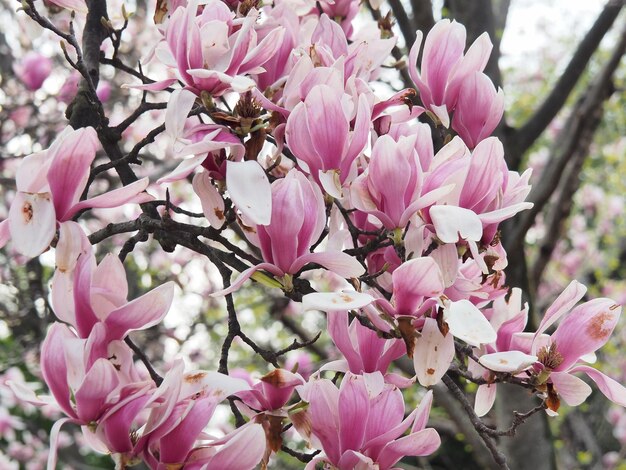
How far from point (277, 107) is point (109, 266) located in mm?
254

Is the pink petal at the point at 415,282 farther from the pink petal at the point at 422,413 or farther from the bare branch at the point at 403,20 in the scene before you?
the bare branch at the point at 403,20

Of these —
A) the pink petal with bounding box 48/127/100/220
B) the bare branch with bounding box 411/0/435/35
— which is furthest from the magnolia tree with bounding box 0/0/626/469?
the bare branch with bounding box 411/0/435/35

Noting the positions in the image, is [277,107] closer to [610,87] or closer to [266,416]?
[266,416]

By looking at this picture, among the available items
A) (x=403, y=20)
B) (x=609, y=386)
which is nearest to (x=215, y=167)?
(x=609, y=386)

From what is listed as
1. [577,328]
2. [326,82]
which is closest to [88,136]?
[326,82]

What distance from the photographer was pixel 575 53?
2135 mm

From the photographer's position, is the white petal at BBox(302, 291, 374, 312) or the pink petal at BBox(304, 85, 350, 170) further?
the pink petal at BBox(304, 85, 350, 170)

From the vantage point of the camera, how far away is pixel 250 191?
0.66m

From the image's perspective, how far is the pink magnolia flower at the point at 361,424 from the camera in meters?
0.68

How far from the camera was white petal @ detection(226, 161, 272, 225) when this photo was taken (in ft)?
2.10

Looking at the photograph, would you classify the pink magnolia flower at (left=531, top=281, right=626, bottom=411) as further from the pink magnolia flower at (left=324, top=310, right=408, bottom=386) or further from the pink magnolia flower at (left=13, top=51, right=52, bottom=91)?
the pink magnolia flower at (left=13, top=51, right=52, bottom=91)

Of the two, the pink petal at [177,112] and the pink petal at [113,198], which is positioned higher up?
the pink petal at [177,112]

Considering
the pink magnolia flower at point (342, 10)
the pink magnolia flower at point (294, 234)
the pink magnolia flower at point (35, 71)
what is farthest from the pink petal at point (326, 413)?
the pink magnolia flower at point (35, 71)

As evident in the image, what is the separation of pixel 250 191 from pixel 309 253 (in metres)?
0.09
